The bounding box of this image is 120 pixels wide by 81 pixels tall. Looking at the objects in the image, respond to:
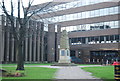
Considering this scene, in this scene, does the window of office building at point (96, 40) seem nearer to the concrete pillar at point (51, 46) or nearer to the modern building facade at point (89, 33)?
the modern building facade at point (89, 33)

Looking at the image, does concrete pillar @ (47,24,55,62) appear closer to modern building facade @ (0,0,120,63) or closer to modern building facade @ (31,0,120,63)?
modern building facade @ (0,0,120,63)

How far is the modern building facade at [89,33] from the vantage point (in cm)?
6022

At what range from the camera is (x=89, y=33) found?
6469 centimetres

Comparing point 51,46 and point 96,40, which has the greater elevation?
point 96,40

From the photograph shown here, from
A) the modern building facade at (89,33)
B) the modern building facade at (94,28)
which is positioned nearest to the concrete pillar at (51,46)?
the modern building facade at (89,33)

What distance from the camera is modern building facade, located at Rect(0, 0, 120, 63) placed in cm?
6022

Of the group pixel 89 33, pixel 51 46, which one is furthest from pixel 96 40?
pixel 51 46

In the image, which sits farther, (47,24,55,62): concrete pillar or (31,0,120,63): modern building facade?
(47,24,55,62): concrete pillar

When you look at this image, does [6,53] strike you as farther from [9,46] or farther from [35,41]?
[35,41]

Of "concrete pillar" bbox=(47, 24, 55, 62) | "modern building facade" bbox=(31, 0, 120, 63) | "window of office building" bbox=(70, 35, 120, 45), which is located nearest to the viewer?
"window of office building" bbox=(70, 35, 120, 45)

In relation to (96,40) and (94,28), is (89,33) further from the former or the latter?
(96,40)

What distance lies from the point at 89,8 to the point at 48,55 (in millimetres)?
20661

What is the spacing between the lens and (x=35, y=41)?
64250mm

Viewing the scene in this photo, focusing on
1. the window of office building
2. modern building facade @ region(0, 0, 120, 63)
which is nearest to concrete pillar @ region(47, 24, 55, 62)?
modern building facade @ region(0, 0, 120, 63)
